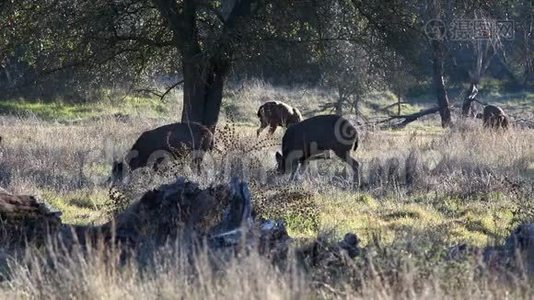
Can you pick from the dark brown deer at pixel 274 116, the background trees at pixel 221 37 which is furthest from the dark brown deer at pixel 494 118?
the background trees at pixel 221 37

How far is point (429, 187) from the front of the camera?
13875 millimetres

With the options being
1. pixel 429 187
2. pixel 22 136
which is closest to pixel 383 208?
pixel 429 187

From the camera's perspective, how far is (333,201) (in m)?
12.4

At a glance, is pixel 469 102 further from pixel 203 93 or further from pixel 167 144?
pixel 167 144

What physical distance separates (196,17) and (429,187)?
5607 millimetres

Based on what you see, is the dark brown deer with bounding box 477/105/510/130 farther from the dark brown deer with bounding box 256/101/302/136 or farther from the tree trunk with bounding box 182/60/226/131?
the tree trunk with bounding box 182/60/226/131

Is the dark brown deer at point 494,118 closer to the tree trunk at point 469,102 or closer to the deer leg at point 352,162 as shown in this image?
the tree trunk at point 469,102

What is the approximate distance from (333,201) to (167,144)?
11.7ft

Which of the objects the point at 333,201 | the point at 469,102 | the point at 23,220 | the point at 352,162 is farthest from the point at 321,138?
the point at 469,102

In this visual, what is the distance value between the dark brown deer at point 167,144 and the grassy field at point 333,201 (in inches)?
25.7

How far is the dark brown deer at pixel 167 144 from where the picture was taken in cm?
1507

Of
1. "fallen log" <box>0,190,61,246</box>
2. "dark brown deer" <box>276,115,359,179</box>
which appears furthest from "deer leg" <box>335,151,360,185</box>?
"fallen log" <box>0,190,61,246</box>

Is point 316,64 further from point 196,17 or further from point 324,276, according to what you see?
point 324,276

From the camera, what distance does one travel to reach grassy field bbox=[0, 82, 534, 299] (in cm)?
544
